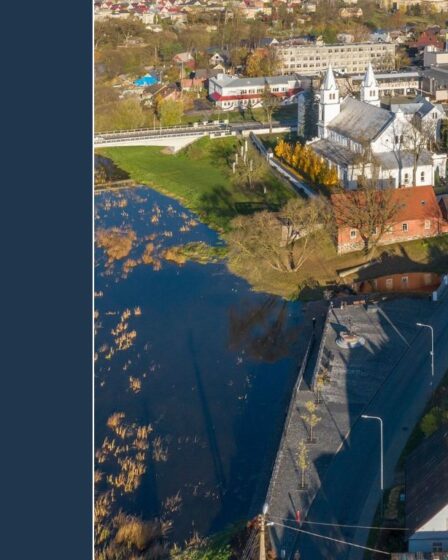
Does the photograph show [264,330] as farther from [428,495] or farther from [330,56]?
[330,56]

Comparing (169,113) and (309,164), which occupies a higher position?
(309,164)

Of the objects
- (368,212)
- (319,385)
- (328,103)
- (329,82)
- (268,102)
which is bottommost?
(268,102)

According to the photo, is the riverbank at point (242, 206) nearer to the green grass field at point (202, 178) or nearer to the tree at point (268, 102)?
the green grass field at point (202, 178)

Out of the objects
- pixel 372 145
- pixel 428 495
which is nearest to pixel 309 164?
pixel 372 145

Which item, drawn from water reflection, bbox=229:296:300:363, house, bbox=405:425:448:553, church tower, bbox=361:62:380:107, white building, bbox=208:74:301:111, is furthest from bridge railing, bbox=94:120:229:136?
house, bbox=405:425:448:553

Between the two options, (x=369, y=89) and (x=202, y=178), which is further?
(x=369, y=89)

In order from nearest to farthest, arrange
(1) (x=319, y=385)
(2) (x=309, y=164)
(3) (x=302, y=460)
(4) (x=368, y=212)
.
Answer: (3) (x=302, y=460) < (1) (x=319, y=385) < (4) (x=368, y=212) < (2) (x=309, y=164)

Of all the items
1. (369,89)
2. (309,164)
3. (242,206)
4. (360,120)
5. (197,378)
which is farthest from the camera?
(369,89)
